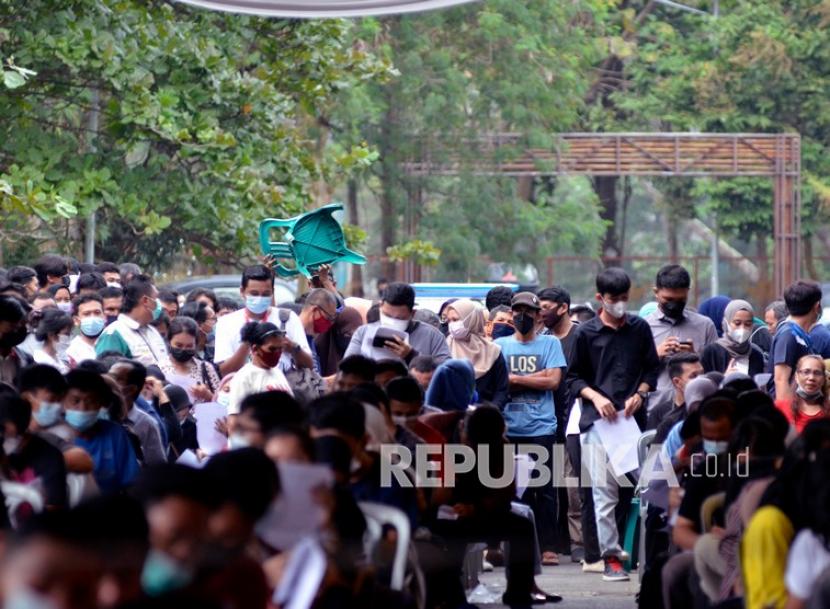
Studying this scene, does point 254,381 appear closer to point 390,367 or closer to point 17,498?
point 390,367

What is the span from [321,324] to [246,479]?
716cm

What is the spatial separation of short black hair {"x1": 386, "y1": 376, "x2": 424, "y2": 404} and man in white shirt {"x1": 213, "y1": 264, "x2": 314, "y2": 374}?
2171 millimetres

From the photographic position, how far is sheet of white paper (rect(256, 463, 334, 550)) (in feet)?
20.6

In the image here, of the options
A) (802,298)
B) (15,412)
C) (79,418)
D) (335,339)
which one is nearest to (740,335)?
(802,298)

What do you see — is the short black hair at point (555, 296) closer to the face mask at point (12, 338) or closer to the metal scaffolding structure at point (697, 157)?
the face mask at point (12, 338)

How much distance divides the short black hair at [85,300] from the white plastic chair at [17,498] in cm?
543

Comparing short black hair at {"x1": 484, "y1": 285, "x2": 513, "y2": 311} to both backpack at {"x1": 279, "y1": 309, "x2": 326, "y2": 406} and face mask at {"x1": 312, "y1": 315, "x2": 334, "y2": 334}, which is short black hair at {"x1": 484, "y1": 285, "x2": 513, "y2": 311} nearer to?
face mask at {"x1": 312, "y1": 315, "x2": 334, "y2": 334}

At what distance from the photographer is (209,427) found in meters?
10.5

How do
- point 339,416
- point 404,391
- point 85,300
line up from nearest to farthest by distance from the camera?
1. point 339,416
2. point 404,391
3. point 85,300

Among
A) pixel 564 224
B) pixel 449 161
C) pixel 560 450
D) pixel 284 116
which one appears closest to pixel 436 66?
pixel 449 161

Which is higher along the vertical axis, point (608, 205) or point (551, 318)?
point (608, 205)

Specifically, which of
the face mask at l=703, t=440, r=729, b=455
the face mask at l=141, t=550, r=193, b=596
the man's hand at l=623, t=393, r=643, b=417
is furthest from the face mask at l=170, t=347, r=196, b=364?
the face mask at l=141, t=550, r=193, b=596

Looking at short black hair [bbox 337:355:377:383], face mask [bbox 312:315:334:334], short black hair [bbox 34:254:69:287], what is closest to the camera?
short black hair [bbox 337:355:377:383]

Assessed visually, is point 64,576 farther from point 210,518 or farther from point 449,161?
point 449,161
